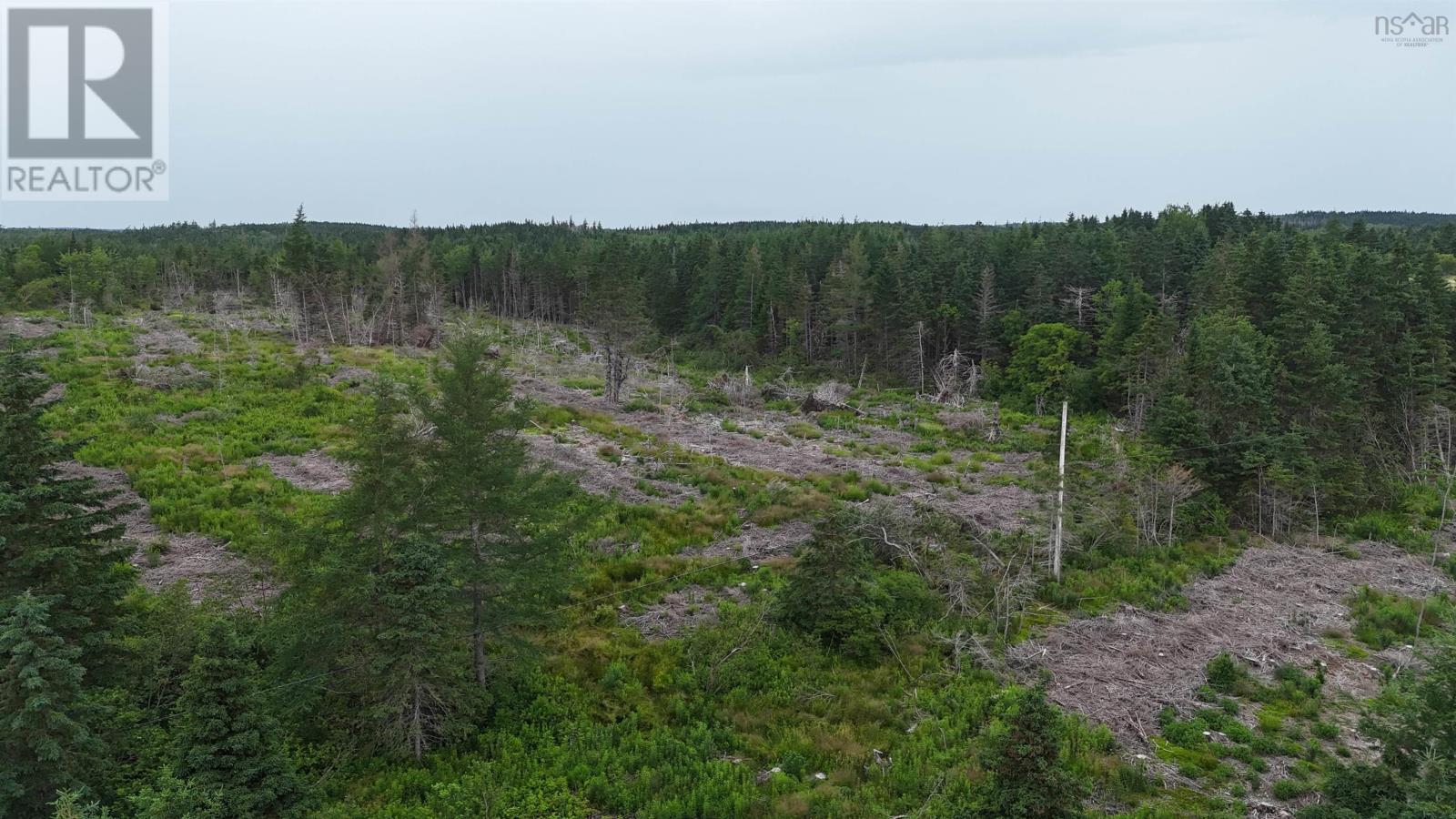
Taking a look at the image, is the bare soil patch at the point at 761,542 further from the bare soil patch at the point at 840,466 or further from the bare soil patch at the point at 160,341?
the bare soil patch at the point at 160,341

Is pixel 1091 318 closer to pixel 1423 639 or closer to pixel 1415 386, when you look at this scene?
pixel 1415 386

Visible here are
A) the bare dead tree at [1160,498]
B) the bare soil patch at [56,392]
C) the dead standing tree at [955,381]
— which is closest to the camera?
the bare dead tree at [1160,498]

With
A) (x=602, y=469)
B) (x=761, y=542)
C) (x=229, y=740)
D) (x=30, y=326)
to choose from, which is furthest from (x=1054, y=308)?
(x=30, y=326)

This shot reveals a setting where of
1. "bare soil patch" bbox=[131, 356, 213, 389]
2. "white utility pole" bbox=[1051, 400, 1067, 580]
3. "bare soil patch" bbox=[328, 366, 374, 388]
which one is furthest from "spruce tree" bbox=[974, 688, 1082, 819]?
"bare soil patch" bbox=[131, 356, 213, 389]

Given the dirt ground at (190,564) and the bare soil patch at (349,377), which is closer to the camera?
the dirt ground at (190,564)

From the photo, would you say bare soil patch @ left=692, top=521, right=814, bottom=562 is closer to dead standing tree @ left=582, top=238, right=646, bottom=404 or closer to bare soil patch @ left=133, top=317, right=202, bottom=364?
dead standing tree @ left=582, top=238, right=646, bottom=404

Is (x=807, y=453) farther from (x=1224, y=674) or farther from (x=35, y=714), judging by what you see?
(x=35, y=714)

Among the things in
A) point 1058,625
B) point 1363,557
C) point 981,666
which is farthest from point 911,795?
point 1363,557

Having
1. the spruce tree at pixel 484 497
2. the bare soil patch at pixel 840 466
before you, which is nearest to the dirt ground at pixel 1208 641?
the bare soil patch at pixel 840 466
